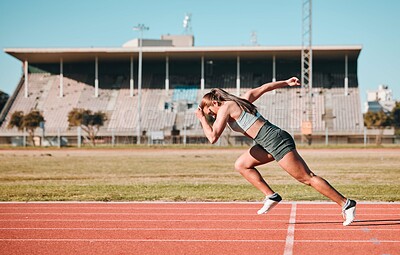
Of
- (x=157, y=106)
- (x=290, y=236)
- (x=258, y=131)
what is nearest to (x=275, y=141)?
(x=258, y=131)

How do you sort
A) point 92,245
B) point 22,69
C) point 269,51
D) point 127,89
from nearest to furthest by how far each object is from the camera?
point 92,245 < point 269,51 < point 127,89 < point 22,69

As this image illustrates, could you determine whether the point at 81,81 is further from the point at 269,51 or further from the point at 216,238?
the point at 216,238

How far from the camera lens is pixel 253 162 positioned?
8211 millimetres

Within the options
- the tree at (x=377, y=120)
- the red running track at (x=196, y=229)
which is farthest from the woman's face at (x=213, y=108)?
Answer: the tree at (x=377, y=120)

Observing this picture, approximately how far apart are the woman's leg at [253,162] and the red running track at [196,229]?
0.58 m

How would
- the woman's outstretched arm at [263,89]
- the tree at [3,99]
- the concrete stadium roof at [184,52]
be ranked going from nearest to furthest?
1. the woman's outstretched arm at [263,89]
2. the concrete stadium roof at [184,52]
3. the tree at [3,99]

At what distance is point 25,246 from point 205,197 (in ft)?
19.2

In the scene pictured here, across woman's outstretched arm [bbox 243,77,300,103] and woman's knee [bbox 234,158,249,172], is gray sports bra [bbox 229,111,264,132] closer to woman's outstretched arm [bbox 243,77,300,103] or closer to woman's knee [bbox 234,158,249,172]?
woman's outstretched arm [bbox 243,77,300,103]

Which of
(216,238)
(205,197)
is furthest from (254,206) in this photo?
(216,238)

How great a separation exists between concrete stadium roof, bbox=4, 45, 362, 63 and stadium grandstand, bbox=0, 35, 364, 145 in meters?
0.11

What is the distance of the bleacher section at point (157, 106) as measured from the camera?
221 ft

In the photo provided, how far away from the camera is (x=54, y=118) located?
71.8 m

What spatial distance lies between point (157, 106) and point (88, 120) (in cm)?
1034

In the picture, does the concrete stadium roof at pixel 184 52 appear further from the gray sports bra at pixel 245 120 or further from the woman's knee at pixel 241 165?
the gray sports bra at pixel 245 120
